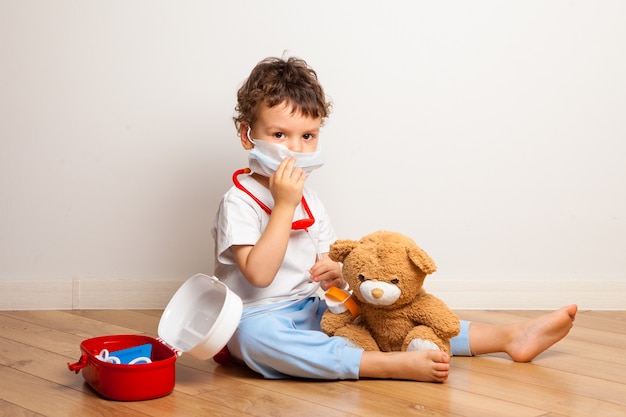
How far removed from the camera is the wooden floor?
1.15 meters

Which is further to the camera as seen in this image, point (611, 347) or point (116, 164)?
point (116, 164)

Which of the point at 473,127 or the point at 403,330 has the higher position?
the point at 473,127

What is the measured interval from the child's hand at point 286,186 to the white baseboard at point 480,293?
0.63 metres

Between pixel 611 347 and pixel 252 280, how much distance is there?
0.74m

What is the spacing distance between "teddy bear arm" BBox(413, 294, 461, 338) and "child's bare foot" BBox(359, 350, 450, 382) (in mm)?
63

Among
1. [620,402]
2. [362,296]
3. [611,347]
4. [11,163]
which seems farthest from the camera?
[11,163]

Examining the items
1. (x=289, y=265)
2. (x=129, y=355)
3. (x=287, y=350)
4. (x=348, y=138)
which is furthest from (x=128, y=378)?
(x=348, y=138)

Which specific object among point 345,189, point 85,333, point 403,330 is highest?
point 345,189

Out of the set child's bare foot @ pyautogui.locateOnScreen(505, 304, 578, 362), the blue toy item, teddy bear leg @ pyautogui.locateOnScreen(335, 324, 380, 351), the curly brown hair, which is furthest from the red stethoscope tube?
child's bare foot @ pyautogui.locateOnScreen(505, 304, 578, 362)

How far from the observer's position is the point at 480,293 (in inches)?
77.2

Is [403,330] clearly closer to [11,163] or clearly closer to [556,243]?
[556,243]

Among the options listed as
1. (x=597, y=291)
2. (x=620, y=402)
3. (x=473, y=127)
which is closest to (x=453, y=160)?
(x=473, y=127)

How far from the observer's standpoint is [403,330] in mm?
1360

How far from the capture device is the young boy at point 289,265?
1292 millimetres
